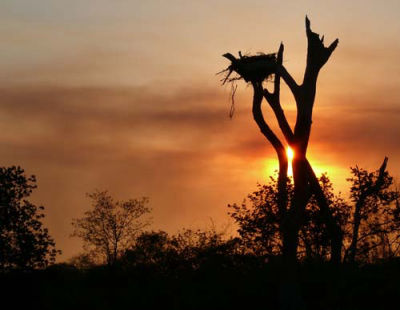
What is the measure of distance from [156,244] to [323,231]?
12.4 m

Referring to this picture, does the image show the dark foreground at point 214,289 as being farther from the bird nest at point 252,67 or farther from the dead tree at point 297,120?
the bird nest at point 252,67

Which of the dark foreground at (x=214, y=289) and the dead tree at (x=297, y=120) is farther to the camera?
the dead tree at (x=297, y=120)

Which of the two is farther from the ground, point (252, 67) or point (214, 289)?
point (252, 67)

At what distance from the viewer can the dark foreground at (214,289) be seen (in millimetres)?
25797

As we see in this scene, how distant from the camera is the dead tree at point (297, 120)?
26.6 m

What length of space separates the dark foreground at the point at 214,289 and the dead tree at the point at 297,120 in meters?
1.88

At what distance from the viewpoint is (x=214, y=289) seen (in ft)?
89.8

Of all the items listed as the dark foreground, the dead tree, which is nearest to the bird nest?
the dead tree

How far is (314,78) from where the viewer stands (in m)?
28.1

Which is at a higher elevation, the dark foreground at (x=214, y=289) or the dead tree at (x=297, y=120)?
the dead tree at (x=297, y=120)

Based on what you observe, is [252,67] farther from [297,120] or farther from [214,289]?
[214,289]

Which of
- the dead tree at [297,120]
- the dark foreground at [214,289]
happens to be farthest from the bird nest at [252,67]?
the dark foreground at [214,289]

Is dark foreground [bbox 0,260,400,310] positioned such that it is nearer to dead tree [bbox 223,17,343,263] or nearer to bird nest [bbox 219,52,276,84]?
dead tree [bbox 223,17,343,263]

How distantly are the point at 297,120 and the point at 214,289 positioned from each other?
23.6 feet
